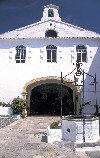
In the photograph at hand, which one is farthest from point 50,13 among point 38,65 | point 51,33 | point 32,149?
point 32,149

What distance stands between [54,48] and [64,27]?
7.39 feet

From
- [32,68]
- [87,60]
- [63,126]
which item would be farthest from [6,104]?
[63,126]

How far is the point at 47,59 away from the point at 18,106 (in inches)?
192

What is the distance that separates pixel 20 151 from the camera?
8.52 m

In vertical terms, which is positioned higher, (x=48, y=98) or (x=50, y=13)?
(x=50, y=13)

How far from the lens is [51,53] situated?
70.0ft

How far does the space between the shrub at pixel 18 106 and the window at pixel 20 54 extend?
370cm

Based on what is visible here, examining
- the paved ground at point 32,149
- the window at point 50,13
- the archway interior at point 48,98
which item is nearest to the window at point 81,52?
the archway interior at point 48,98

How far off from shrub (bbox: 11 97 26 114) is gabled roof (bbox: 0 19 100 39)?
580cm

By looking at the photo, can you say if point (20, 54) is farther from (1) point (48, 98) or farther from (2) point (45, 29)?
(1) point (48, 98)

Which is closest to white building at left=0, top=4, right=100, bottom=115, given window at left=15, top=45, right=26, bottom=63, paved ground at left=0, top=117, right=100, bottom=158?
window at left=15, top=45, right=26, bottom=63

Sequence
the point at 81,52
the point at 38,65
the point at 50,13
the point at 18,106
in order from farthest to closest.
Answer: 1. the point at 50,13
2. the point at 81,52
3. the point at 38,65
4. the point at 18,106

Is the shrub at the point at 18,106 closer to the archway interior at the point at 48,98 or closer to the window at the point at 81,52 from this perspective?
the archway interior at the point at 48,98

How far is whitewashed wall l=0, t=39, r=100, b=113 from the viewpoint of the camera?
68.5 ft
